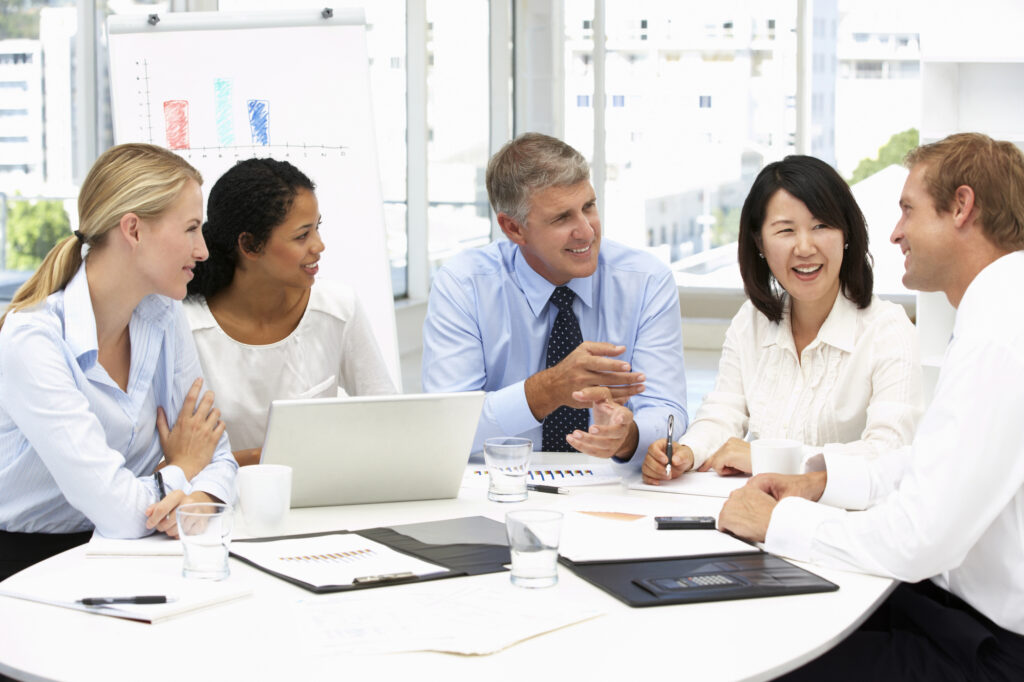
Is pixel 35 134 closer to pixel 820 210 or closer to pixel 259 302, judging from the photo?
pixel 259 302

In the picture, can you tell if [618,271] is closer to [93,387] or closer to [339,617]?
[93,387]

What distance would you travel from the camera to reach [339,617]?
1.31m

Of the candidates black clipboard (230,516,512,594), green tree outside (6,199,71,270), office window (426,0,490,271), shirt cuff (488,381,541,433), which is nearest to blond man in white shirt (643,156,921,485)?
shirt cuff (488,381,541,433)

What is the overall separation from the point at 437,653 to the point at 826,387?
1.32 metres

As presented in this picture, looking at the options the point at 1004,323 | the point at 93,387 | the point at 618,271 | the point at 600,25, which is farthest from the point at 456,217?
the point at 1004,323

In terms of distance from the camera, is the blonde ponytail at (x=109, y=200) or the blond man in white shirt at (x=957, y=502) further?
the blonde ponytail at (x=109, y=200)

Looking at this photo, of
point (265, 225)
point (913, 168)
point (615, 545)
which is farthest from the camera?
point (265, 225)

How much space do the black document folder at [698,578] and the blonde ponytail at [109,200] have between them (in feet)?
3.35

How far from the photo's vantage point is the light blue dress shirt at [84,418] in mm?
1688

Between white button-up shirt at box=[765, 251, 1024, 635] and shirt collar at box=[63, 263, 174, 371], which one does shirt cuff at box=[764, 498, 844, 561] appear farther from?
shirt collar at box=[63, 263, 174, 371]

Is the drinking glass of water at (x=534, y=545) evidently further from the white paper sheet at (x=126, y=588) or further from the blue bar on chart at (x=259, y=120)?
the blue bar on chart at (x=259, y=120)

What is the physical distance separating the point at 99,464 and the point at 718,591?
98cm

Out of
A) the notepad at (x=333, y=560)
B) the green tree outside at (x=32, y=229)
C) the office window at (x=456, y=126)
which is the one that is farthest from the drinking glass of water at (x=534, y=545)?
the office window at (x=456, y=126)

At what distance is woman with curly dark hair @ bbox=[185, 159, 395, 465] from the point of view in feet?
7.93
